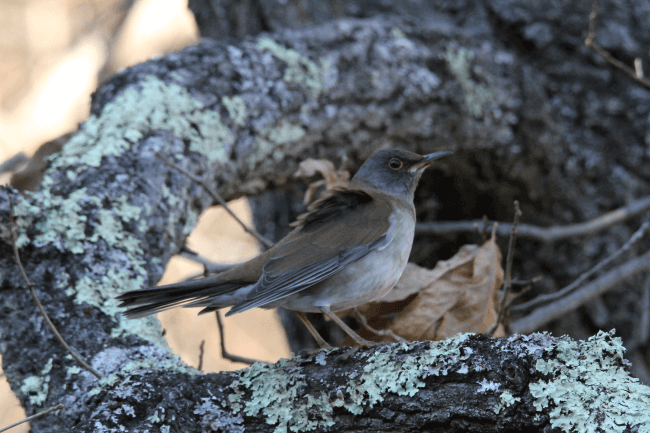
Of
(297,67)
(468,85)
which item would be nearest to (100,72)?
(297,67)

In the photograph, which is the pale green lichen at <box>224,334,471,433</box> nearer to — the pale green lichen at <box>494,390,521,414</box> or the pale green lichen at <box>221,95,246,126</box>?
the pale green lichen at <box>494,390,521,414</box>

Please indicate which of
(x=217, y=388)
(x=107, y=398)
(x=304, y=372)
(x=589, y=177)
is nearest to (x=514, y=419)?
(x=304, y=372)

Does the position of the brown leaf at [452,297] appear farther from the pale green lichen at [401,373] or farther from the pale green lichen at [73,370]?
the pale green lichen at [73,370]

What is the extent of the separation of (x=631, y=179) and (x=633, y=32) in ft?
3.19

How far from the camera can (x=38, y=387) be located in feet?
7.22

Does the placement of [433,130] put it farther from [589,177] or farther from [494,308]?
[494,308]

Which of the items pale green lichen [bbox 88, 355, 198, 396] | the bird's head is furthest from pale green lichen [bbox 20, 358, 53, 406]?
the bird's head

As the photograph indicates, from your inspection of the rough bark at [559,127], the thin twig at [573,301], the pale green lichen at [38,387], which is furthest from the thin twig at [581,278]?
the pale green lichen at [38,387]

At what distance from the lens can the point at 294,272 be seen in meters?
2.37

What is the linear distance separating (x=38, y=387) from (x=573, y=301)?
Answer: 8.85 feet

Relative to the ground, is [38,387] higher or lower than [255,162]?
lower

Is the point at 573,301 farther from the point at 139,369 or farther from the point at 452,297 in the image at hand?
the point at 139,369

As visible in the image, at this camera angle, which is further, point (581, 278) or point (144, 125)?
point (144, 125)

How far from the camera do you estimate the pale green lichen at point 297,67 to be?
360cm
